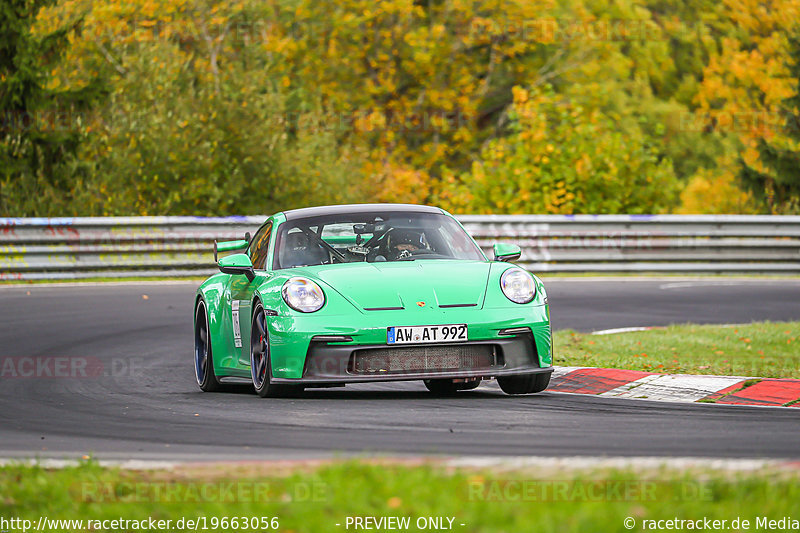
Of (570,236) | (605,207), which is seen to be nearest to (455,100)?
(605,207)

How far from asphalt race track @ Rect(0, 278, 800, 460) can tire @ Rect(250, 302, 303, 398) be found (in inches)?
5.2

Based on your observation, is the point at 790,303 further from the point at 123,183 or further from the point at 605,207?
the point at 123,183

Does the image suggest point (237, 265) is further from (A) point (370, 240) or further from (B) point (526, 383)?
(B) point (526, 383)

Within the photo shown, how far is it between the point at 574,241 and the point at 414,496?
61.1 feet

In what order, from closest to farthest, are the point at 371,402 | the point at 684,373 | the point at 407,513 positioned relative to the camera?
the point at 407,513
the point at 371,402
the point at 684,373

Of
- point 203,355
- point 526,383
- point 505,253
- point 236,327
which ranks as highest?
point 505,253

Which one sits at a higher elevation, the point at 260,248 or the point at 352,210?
the point at 352,210

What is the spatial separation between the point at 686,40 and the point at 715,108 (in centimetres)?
343

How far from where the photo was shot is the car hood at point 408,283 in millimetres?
8648

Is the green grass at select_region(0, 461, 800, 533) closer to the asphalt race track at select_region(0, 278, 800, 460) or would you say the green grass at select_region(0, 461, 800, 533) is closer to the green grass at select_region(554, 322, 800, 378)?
the asphalt race track at select_region(0, 278, 800, 460)

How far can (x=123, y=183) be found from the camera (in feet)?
88.2

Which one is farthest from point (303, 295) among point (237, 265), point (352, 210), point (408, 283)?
point (352, 210)

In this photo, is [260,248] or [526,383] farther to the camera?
[260,248]

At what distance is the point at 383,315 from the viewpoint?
8562 millimetres
